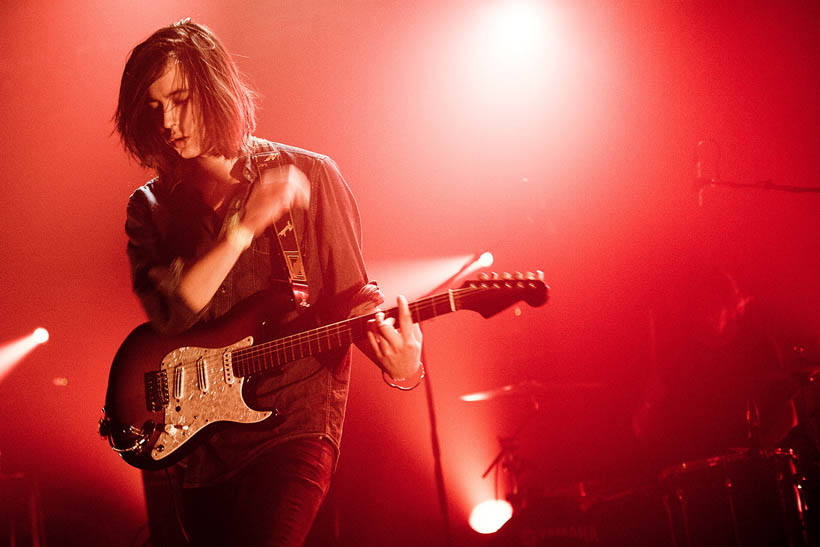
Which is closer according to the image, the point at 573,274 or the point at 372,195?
the point at 372,195

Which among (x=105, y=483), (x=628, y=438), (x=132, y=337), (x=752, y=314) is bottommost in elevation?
(x=628, y=438)

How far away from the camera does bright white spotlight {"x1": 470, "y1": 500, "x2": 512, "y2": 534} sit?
4.73 m

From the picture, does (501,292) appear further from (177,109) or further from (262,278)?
(177,109)

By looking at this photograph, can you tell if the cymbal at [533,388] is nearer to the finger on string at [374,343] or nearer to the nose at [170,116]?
the finger on string at [374,343]

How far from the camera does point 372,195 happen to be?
4.77 metres

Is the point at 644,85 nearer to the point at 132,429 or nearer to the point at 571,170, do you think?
the point at 571,170

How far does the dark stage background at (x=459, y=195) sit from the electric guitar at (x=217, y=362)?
95.1 inches

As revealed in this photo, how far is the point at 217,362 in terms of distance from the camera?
2.15m

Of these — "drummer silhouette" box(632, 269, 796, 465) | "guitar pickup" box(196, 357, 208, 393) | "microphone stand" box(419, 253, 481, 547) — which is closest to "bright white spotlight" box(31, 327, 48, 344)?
"microphone stand" box(419, 253, 481, 547)

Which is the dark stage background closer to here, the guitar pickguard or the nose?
the nose

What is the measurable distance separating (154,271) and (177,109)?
0.59m

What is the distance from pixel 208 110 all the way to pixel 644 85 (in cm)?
362

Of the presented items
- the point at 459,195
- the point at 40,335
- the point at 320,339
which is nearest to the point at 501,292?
the point at 320,339

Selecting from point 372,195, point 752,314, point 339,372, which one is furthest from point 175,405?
point 752,314
